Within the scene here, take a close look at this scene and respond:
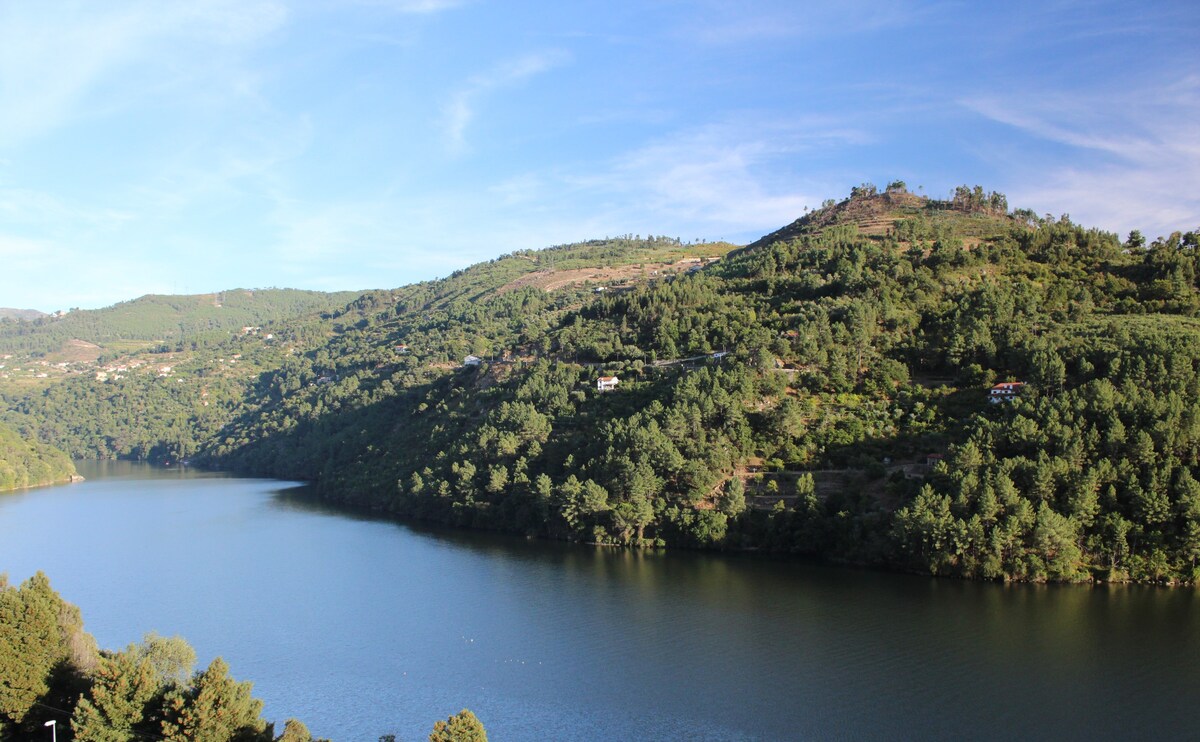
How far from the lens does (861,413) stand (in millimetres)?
58375

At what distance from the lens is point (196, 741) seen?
2317 centimetres

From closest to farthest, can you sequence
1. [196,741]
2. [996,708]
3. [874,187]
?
[196,741]
[996,708]
[874,187]

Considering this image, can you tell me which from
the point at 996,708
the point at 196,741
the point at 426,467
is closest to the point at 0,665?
the point at 196,741

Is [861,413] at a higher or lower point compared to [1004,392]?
lower

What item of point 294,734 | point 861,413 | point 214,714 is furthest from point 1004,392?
point 214,714

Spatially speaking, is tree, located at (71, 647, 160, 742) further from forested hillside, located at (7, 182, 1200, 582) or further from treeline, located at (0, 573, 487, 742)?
forested hillside, located at (7, 182, 1200, 582)

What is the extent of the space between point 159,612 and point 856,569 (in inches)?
1446

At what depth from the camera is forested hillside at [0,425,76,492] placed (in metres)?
101

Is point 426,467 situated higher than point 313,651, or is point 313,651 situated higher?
point 426,467

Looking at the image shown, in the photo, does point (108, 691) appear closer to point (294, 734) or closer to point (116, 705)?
point (116, 705)

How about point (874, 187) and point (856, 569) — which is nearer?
point (856, 569)

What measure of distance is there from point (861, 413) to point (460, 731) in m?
42.9

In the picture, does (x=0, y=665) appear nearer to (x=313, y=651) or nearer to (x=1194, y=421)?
(x=313, y=651)


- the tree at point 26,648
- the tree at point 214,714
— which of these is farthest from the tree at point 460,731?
the tree at point 26,648
